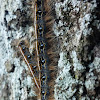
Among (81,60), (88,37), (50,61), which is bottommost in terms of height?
(50,61)

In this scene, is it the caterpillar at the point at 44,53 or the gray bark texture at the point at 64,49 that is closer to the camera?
the gray bark texture at the point at 64,49

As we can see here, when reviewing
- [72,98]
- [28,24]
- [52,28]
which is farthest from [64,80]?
[28,24]

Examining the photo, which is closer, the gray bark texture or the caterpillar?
the gray bark texture

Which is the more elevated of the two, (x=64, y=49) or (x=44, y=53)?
(x=64, y=49)

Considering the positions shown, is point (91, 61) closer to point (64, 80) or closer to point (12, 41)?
point (64, 80)
